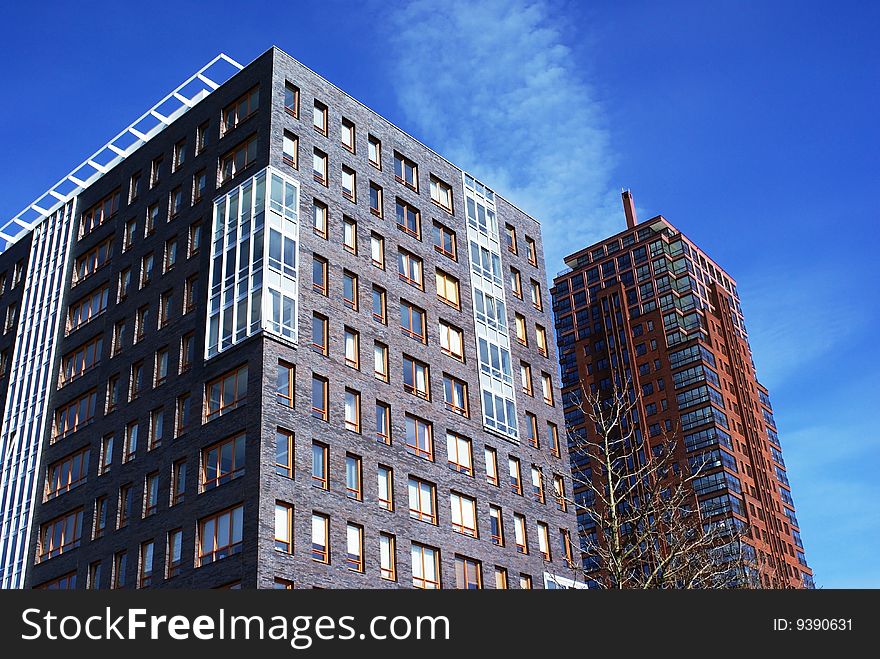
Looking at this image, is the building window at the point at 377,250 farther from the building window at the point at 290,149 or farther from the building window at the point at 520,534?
the building window at the point at 520,534

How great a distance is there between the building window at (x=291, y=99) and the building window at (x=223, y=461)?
2048 centimetres

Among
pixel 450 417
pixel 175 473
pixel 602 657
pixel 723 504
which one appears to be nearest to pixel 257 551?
pixel 175 473

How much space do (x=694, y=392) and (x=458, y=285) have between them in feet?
263

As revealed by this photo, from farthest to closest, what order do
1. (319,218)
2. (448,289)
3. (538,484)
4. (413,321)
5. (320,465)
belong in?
(448,289) → (538,484) → (413,321) → (319,218) → (320,465)

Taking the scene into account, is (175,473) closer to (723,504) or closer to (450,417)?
(450,417)

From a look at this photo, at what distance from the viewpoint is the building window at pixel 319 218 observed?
186ft

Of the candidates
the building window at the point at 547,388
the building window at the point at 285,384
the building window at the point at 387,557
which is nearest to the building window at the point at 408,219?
the building window at the point at 547,388

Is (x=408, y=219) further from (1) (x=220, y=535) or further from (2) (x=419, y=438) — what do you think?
(1) (x=220, y=535)

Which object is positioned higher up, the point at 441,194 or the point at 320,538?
the point at 441,194

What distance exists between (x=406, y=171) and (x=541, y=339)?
15.1 meters

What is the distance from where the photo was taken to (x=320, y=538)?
47719mm

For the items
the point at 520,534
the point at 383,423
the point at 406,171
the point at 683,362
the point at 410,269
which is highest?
the point at 683,362

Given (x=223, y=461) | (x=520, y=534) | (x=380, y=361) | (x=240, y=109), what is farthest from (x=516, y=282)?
(x=223, y=461)

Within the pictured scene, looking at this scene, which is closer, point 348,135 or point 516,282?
point 348,135
